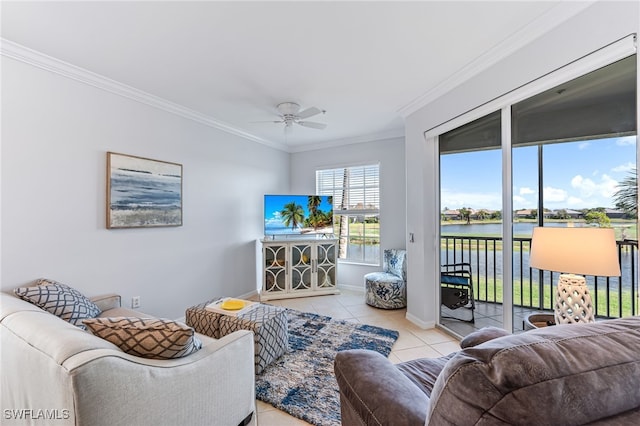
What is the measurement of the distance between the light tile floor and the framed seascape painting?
196 cm

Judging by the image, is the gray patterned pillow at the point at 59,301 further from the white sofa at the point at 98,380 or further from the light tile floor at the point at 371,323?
the light tile floor at the point at 371,323

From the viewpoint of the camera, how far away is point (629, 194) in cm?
153

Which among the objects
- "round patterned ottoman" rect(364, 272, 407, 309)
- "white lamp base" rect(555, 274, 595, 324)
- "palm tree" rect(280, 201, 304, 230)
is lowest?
"round patterned ottoman" rect(364, 272, 407, 309)

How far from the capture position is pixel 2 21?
5.80ft

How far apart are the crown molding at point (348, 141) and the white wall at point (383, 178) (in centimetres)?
5

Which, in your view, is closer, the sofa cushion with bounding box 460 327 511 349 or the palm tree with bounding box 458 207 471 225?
the sofa cushion with bounding box 460 327 511 349

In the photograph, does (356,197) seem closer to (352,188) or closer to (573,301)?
(352,188)

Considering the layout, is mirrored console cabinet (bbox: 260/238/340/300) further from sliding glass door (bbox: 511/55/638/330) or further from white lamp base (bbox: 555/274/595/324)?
white lamp base (bbox: 555/274/595/324)

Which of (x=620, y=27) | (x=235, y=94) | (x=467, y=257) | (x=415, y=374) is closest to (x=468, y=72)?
(x=620, y=27)

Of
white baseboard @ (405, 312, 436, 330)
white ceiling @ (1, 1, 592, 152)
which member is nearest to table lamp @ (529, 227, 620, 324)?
white ceiling @ (1, 1, 592, 152)

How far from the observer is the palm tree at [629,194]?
150cm

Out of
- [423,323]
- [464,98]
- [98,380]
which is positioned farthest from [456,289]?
[98,380]

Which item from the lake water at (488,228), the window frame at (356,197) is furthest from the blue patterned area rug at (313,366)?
the window frame at (356,197)

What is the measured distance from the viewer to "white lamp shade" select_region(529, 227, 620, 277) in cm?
138
